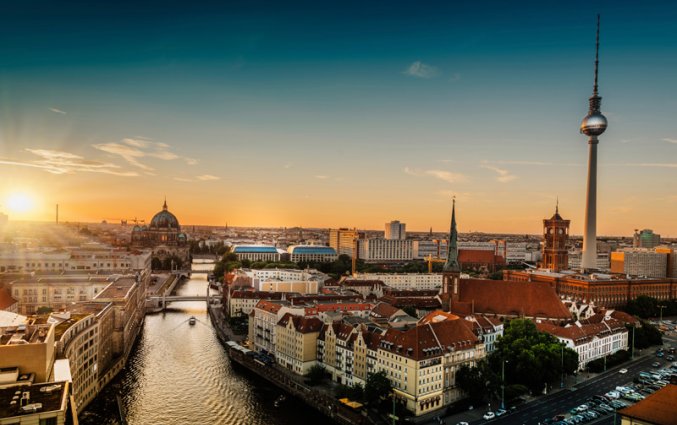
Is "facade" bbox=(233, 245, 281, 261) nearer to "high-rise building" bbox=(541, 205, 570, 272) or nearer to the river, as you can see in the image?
"high-rise building" bbox=(541, 205, 570, 272)

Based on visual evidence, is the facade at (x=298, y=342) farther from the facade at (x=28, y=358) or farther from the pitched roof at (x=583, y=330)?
the facade at (x=28, y=358)

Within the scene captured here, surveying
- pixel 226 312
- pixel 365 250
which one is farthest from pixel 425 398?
pixel 365 250

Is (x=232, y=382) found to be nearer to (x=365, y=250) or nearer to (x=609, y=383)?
(x=609, y=383)

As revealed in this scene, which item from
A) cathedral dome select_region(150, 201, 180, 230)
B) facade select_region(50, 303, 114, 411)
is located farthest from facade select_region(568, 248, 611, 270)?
facade select_region(50, 303, 114, 411)

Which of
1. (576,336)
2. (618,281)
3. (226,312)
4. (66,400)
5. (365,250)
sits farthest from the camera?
(365,250)

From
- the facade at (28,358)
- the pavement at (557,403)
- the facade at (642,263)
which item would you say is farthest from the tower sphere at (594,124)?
the facade at (28,358)

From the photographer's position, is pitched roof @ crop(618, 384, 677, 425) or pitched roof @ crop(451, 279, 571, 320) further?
pitched roof @ crop(451, 279, 571, 320)
